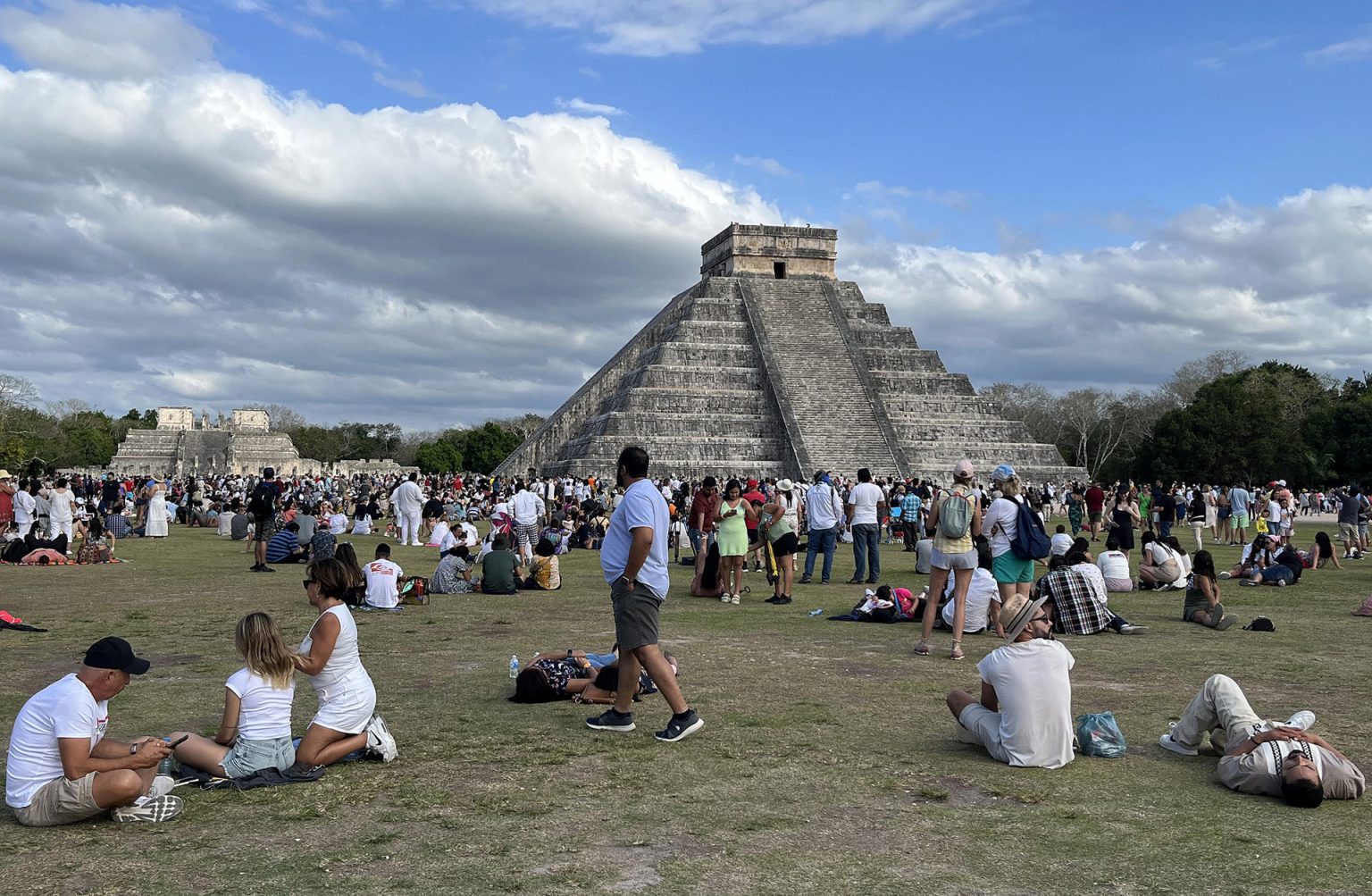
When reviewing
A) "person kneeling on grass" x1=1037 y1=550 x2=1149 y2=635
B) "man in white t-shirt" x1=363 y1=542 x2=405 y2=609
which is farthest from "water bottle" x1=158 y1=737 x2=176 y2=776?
"person kneeling on grass" x1=1037 y1=550 x2=1149 y2=635

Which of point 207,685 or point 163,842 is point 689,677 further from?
point 163,842

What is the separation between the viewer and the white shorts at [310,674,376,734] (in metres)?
5.53

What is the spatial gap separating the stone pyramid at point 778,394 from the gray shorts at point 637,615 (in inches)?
1236

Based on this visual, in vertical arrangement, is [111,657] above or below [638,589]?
below

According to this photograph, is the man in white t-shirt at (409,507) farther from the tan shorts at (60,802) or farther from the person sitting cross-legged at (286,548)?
the tan shorts at (60,802)

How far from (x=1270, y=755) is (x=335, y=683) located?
4.44 m

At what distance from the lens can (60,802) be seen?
183 inches

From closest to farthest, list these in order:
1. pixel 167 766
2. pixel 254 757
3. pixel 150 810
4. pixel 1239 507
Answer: pixel 150 810 < pixel 254 757 < pixel 167 766 < pixel 1239 507

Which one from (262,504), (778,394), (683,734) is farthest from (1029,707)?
(778,394)

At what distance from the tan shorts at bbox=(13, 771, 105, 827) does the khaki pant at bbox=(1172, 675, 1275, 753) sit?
16.9 feet

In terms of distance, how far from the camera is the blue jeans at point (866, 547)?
48.6ft

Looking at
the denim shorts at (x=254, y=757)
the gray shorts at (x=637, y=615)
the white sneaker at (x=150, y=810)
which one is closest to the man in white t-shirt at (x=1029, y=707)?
the gray shorts at (x=637, y=615)

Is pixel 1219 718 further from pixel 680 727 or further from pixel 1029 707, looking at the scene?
pixel 680 727

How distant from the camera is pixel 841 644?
9695 millimetres
